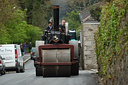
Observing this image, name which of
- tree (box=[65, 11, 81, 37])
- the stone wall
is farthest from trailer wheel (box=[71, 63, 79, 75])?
tree (box=[65, 11, 81, 37])

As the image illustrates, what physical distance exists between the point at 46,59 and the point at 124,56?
28.9 feet

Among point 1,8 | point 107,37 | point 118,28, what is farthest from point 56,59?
point 1,8

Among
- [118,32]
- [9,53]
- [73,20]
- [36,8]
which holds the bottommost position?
[9,53]

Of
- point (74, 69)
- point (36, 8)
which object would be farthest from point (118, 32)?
point (36, 8)

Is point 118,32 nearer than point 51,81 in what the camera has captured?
Yes

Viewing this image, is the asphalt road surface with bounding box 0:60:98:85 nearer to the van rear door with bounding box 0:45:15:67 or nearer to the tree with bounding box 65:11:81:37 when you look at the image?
the van rear door with bounding box 0:45:15:67

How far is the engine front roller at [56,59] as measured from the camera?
18.3 meters

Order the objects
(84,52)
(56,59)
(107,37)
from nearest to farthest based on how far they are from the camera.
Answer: (107,37)
(56,59)
(84,52)

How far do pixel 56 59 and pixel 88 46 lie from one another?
10.6 m

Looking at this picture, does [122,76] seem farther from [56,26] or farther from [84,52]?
[84,52]

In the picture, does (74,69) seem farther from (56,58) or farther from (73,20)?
(73,20)

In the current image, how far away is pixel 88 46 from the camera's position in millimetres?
28688

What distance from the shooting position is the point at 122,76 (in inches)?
396

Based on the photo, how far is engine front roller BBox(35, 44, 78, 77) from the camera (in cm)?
1827
